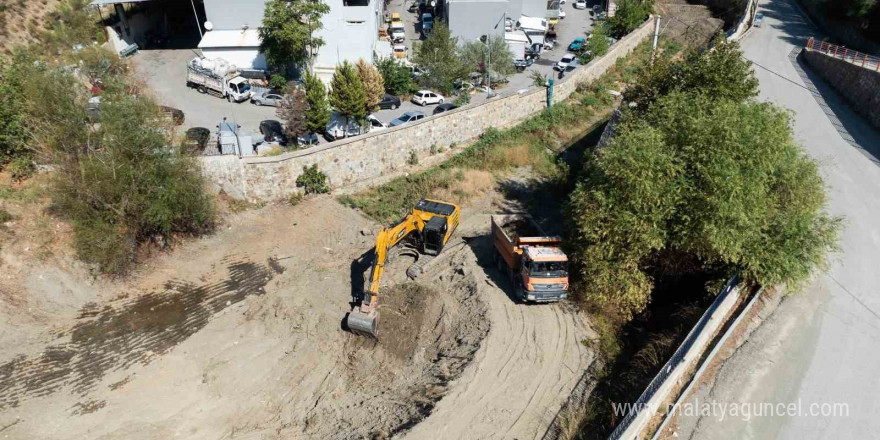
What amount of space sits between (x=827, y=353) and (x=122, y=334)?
22403 millimetres

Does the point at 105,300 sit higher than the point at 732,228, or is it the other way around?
the point at 732,228

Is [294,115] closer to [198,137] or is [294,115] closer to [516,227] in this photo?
[198,137]

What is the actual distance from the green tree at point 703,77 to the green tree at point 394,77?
17539mm

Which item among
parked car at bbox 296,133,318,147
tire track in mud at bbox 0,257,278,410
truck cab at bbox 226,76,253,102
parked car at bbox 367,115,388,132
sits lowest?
tire track in mud at bbox 0,257,278,410

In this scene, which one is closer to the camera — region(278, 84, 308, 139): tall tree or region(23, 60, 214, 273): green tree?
region(23, 60, 214, 273): green tree

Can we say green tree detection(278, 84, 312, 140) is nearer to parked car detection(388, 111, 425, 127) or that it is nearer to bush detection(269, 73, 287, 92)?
parked car detection(388, 111, 425, 127)

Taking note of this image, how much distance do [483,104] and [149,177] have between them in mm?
19037

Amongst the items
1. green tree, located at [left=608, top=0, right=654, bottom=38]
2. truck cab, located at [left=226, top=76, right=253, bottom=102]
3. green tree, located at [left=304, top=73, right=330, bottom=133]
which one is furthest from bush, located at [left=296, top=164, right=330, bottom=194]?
green tree, located at [left=608, top=0, right=654, bottom=38]

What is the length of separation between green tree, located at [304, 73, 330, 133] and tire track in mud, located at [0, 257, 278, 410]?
9120 mm

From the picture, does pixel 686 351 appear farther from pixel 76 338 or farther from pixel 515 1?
pixel 515 1

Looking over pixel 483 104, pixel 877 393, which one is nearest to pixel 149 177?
pixel 483 104

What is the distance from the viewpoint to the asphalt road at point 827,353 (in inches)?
543

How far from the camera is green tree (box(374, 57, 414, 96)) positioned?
122ft

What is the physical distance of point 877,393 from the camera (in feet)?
47.8
